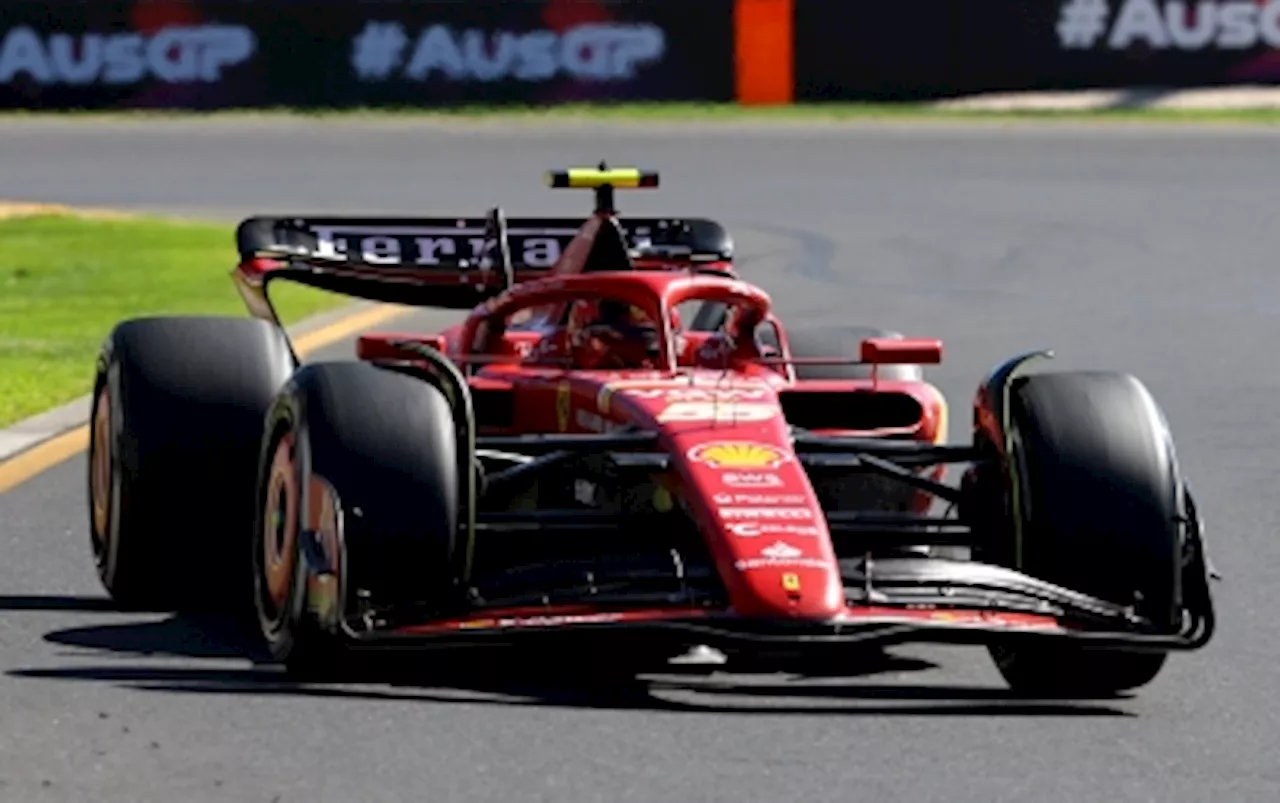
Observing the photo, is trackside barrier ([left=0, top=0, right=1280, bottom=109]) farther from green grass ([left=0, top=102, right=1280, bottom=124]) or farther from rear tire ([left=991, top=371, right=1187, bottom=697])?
rear tire ([left=991, top=371, right=1187, bottom=697])

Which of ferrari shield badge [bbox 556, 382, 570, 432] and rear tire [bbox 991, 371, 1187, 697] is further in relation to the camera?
ferrari shield badge [bbox 556, 382, 570, 432]

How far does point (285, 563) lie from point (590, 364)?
1563 mm

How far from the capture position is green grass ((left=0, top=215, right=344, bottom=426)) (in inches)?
655

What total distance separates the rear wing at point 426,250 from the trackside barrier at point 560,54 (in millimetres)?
30895

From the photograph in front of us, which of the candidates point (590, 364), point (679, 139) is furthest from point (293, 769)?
point (679, 139)

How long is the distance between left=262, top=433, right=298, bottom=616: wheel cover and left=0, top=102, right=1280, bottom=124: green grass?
33.0 m

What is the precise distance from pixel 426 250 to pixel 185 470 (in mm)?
3092

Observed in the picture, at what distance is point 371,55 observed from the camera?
44.2 meters

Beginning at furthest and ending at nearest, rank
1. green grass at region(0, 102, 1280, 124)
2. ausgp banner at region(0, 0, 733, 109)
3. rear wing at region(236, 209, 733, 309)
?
ausgp banner at region(0, 0, 733, 109)
green grass at region(0, 102, 1280, 124)
rear wing at region(236, 209, 733, 309)

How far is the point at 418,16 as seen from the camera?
44.4m

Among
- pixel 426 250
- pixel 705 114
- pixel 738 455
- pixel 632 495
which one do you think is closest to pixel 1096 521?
pixel 738 455

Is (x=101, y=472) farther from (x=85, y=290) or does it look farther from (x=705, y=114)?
(x=705, y=114)

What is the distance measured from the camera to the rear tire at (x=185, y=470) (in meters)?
9.95

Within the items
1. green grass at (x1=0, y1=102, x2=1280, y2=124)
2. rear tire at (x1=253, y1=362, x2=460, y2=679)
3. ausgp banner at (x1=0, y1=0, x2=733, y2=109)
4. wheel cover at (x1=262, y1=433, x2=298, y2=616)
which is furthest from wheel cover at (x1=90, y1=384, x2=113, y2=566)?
ausgp banner at (x1=0, y1=0, x2=733, y2=109)
